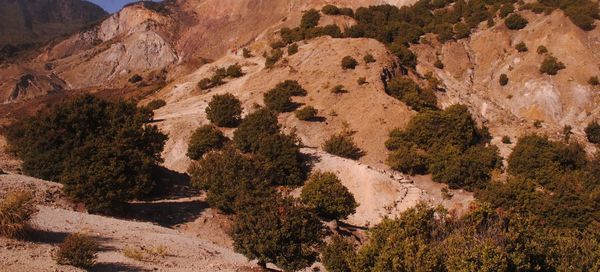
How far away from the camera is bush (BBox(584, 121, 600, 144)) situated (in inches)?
2248

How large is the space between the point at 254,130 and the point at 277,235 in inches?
962

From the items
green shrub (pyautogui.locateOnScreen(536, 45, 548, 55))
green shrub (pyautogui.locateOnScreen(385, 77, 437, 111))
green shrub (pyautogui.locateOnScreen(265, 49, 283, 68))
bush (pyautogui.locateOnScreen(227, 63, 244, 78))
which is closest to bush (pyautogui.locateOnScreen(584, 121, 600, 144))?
green shrub (pyautogui.locateOnScreen(536, 45, 548, 55))

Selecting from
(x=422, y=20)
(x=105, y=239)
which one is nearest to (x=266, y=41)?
(x=422, y=20)

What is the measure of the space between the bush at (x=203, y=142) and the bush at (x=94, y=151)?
6.39m

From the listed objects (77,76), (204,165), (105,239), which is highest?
(105,239)

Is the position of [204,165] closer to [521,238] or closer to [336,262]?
[336,262]

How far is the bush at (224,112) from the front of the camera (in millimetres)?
49531

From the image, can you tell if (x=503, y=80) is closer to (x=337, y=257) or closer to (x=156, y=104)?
(x=156, y=104)

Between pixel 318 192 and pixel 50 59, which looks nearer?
pixel 318 192

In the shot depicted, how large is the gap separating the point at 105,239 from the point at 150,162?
1249 centimetres

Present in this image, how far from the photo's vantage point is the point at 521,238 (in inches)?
666

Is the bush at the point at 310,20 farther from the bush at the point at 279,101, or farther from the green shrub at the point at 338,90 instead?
the bush at the point at 279,101

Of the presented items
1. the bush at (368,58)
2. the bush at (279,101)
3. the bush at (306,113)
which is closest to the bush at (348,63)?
the bush at (368,58)

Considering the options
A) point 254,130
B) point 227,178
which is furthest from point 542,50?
point 227,178
